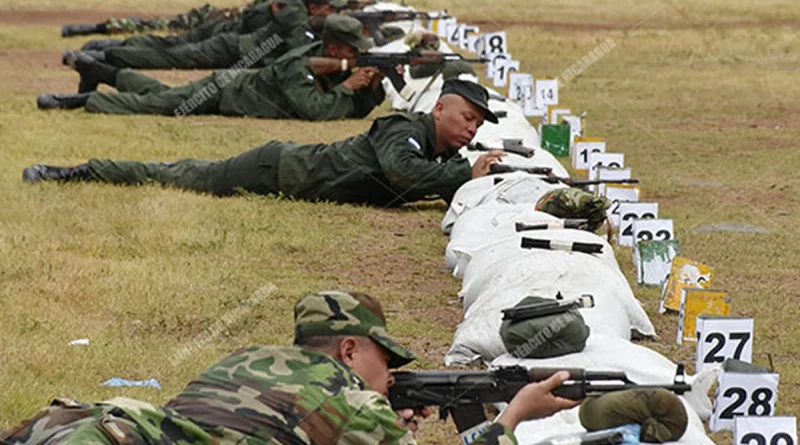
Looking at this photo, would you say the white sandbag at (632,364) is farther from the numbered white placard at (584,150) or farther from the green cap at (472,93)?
the numbered white placard at (584,150)

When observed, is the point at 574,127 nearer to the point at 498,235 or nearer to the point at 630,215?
the point at 630,215

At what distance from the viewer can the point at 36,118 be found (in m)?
14.6

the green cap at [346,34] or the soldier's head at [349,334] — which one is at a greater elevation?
the soldier's head at [349,334]

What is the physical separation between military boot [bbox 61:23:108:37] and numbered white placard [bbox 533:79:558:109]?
434 inches

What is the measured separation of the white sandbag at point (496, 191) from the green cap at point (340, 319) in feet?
14.9

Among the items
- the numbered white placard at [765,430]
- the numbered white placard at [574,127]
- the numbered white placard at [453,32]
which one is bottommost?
the numbered white placard at [453,32]

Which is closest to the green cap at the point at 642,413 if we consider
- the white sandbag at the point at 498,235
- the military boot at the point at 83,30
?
the white sandbag at the point at 498,235

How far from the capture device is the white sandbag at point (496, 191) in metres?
9.04

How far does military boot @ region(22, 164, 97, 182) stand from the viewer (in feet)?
35.7

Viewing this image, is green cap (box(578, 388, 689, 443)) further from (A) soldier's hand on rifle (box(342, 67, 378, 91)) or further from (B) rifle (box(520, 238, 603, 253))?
(A) soldier's hand on rifle (box(342, 67, 378, 91))

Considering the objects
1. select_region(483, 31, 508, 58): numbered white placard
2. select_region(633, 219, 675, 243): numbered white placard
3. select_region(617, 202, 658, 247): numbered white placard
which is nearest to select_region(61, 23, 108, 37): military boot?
select_region(483, 31, 508, 58): numbered white placard

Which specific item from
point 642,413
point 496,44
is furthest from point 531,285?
point 496,44

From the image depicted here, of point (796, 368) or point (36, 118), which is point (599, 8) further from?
point (796, 368)

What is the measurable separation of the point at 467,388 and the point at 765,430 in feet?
3.61
